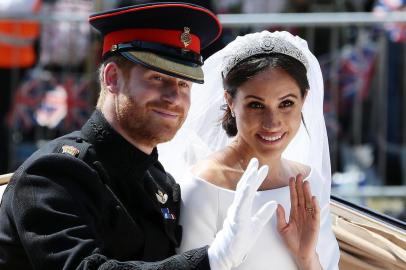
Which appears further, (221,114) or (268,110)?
(221,114)

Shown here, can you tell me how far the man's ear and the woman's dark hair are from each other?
17.4 inches

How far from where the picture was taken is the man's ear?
273 cm

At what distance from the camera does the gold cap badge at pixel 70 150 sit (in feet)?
8.69

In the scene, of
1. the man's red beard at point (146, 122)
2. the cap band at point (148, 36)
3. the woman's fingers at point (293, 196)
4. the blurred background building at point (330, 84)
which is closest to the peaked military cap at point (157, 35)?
the cap band at point (148, 36)

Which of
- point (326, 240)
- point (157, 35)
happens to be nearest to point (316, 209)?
point (326, 240)

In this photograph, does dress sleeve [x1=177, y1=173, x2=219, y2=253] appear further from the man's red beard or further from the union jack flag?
the union jack flag

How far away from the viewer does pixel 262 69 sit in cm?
297

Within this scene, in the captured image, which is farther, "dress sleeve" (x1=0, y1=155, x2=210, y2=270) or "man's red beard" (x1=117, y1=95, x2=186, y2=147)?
"man's red beard" (x1=117, y1=95, x2=186, y2=147)

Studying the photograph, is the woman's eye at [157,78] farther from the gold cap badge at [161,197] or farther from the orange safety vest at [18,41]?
the orange safety vest at [18,41]

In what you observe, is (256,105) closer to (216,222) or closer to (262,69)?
(262,69)

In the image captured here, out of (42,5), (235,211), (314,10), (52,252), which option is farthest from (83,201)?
(314,10)

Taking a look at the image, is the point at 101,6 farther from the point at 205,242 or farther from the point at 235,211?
the point at 235,211

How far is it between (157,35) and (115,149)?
34 cm

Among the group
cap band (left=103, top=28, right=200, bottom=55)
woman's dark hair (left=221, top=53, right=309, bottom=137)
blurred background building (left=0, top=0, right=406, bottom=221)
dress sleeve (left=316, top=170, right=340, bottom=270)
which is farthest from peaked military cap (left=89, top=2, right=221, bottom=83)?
blurred background building (left=0, top=0, right=406, bottom=221)
